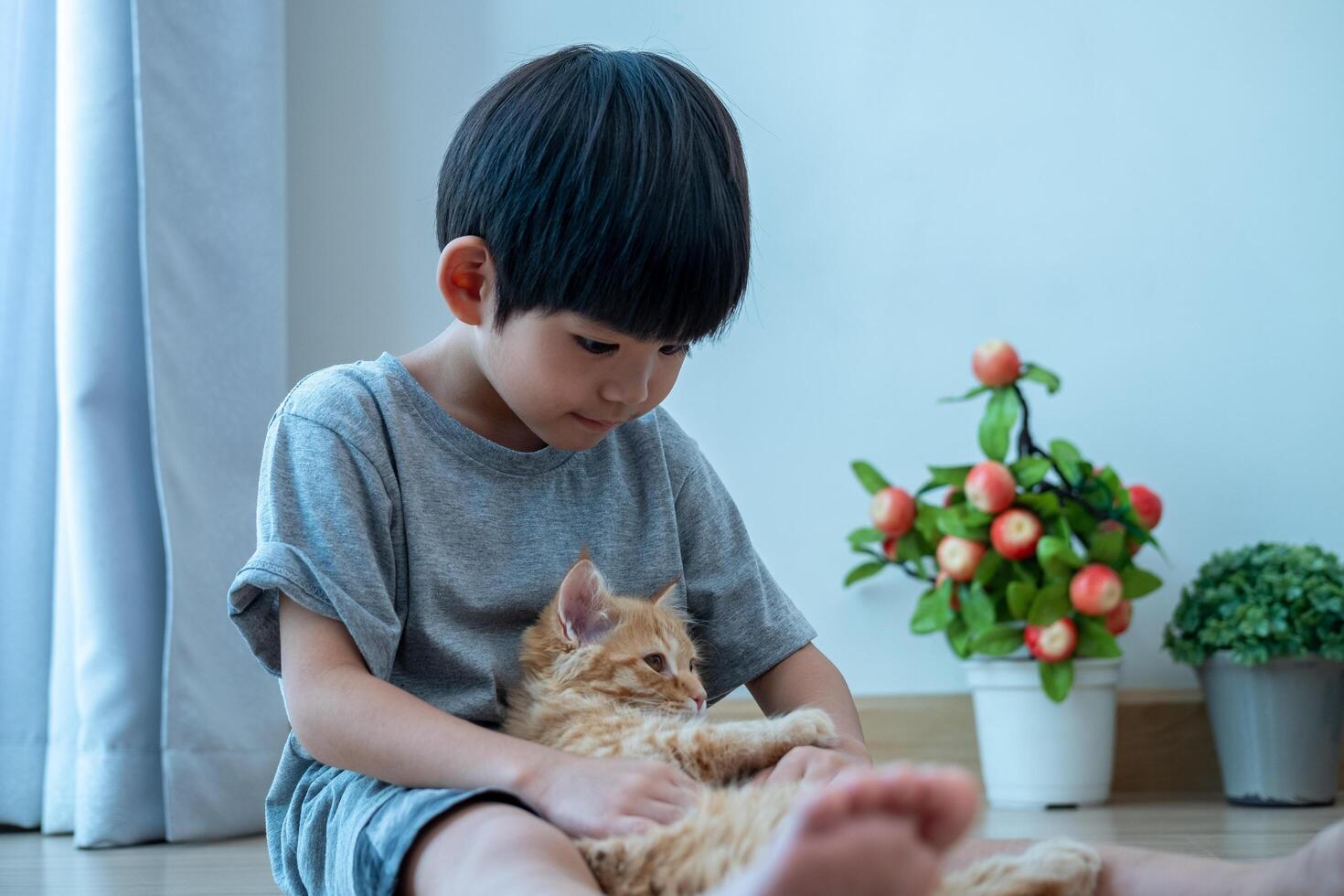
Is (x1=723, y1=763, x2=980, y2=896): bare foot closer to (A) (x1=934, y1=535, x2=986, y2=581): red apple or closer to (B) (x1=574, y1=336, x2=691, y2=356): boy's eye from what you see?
(B) (x1=574, y1=336, x2=691, y2=356): boy's eye

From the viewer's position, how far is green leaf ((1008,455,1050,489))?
64.9 inches

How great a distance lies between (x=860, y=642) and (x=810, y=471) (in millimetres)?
264

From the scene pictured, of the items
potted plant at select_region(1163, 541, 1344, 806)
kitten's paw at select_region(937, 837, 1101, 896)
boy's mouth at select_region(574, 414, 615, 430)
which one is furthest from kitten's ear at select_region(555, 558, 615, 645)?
potted plant at select_region(1163, 541, 1344, 806)

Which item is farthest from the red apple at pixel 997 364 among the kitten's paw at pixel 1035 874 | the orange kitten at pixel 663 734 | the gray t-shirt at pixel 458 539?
the kitten's paw at pixel 1035 874

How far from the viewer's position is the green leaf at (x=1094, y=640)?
1.63 m

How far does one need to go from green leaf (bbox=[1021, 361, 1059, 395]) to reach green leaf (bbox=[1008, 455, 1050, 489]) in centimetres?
10

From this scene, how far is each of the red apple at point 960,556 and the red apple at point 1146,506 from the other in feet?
0.73

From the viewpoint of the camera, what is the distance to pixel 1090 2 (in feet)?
6.22

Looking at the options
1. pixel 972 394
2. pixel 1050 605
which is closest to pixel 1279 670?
pixel 1050 605

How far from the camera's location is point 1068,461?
169 cm

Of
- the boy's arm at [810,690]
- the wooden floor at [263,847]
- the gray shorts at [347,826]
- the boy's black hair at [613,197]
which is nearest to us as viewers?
the gray shorts at [347,826]

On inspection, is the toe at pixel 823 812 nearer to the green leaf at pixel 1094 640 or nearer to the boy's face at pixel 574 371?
the boy's face at pixel 574 371

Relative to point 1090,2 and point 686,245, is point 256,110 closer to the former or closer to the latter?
point 686,245

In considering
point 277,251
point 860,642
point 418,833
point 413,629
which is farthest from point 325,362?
point 418,833
